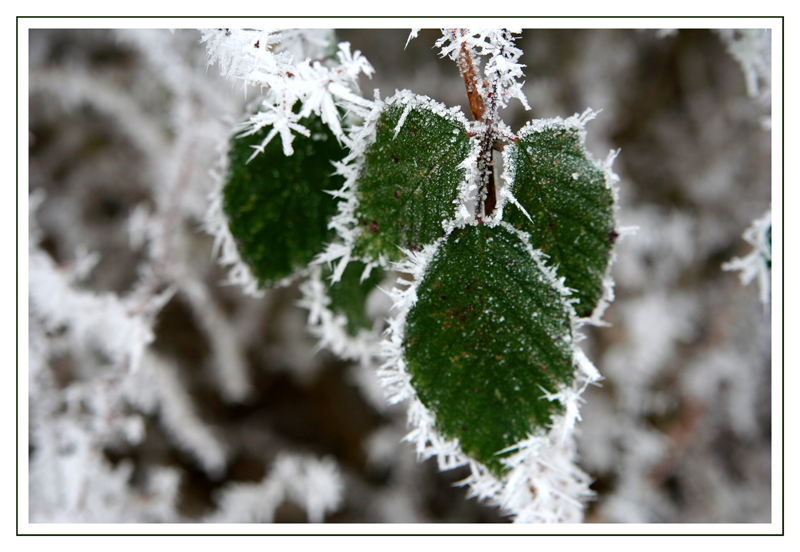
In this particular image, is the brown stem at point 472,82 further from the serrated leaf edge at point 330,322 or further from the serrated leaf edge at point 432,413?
the serrated leaf edge at point 330,322

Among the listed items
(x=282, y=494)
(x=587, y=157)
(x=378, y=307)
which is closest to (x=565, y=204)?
(x=587, y=157)

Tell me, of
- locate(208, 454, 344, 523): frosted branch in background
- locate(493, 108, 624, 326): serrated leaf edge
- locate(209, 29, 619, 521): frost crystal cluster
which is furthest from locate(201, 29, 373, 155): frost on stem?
locate(208, 454, 344, 523): frosted branch in background

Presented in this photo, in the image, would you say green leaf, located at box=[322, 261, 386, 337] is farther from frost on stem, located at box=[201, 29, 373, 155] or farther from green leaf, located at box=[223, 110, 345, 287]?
frost on stem, located at box=[201, 29, 373, 155]

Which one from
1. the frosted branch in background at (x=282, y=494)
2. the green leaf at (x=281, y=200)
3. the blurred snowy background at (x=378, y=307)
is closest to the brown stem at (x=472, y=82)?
the green leaf at (x=281, y=200)

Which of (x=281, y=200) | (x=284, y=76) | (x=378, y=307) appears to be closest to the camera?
(x=284, y=76)

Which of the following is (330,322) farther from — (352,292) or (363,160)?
(363,160)
